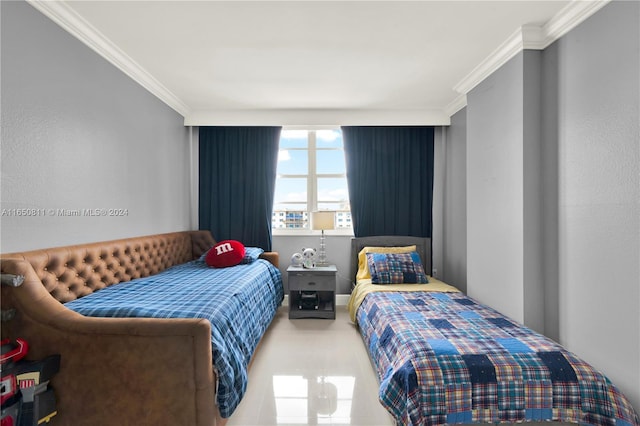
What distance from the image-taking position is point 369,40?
246 centimetres

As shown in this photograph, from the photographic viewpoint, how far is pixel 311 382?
2.43m

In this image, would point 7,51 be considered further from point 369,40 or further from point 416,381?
point 416,381

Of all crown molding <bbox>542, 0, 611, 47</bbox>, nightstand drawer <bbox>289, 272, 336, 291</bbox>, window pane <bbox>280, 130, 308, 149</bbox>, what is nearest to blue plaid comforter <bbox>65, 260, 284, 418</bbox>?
nightstand drawer <bbox>289, 272, 336, 291</bbox>

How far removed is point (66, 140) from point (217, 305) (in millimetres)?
1515

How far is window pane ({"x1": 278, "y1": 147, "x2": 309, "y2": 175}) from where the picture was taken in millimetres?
4527

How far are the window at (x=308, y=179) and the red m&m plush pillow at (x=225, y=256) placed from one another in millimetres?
897

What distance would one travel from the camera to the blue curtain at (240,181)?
14.3ft

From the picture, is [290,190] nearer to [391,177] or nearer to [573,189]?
[391,177]

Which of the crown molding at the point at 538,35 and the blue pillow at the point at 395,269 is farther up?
the crown molding at the point at 538,35

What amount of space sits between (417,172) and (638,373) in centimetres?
300

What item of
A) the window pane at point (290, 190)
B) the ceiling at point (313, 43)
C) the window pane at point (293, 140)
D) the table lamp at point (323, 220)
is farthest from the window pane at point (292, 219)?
the ceiling at point (313, 43)

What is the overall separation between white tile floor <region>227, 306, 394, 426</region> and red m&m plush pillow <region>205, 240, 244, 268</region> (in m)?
0.85

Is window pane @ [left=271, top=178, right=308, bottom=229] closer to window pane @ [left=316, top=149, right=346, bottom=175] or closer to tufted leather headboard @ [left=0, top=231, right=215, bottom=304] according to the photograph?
window pane @ [left=316, top=149, right=346, bottom=175]

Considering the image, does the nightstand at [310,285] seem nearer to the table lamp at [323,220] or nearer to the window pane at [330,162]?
Result: the table lamp at [323,220]
